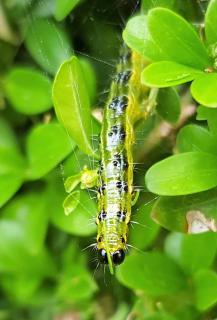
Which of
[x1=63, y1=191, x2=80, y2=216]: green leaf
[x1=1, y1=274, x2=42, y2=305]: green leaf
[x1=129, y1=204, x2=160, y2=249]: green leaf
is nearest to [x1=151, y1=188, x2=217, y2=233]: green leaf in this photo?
[x1=129, y1=204, x2=160, y2=249]: green leaf

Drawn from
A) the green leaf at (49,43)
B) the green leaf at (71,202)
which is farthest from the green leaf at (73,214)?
the green leaf at (49,43)

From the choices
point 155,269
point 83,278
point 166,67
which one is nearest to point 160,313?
point 155,269

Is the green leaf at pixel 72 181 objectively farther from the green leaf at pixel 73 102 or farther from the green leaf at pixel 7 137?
the green leaf at pixel 7 137

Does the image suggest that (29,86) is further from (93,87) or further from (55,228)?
(55,228)

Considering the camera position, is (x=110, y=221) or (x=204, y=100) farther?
(x=110, y=221)

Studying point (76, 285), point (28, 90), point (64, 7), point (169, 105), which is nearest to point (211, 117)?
point (169, 105)

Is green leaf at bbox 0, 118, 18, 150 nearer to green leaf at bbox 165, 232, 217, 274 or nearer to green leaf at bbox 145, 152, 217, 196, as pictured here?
green leaf at bbox 165, 232, 217, 274
